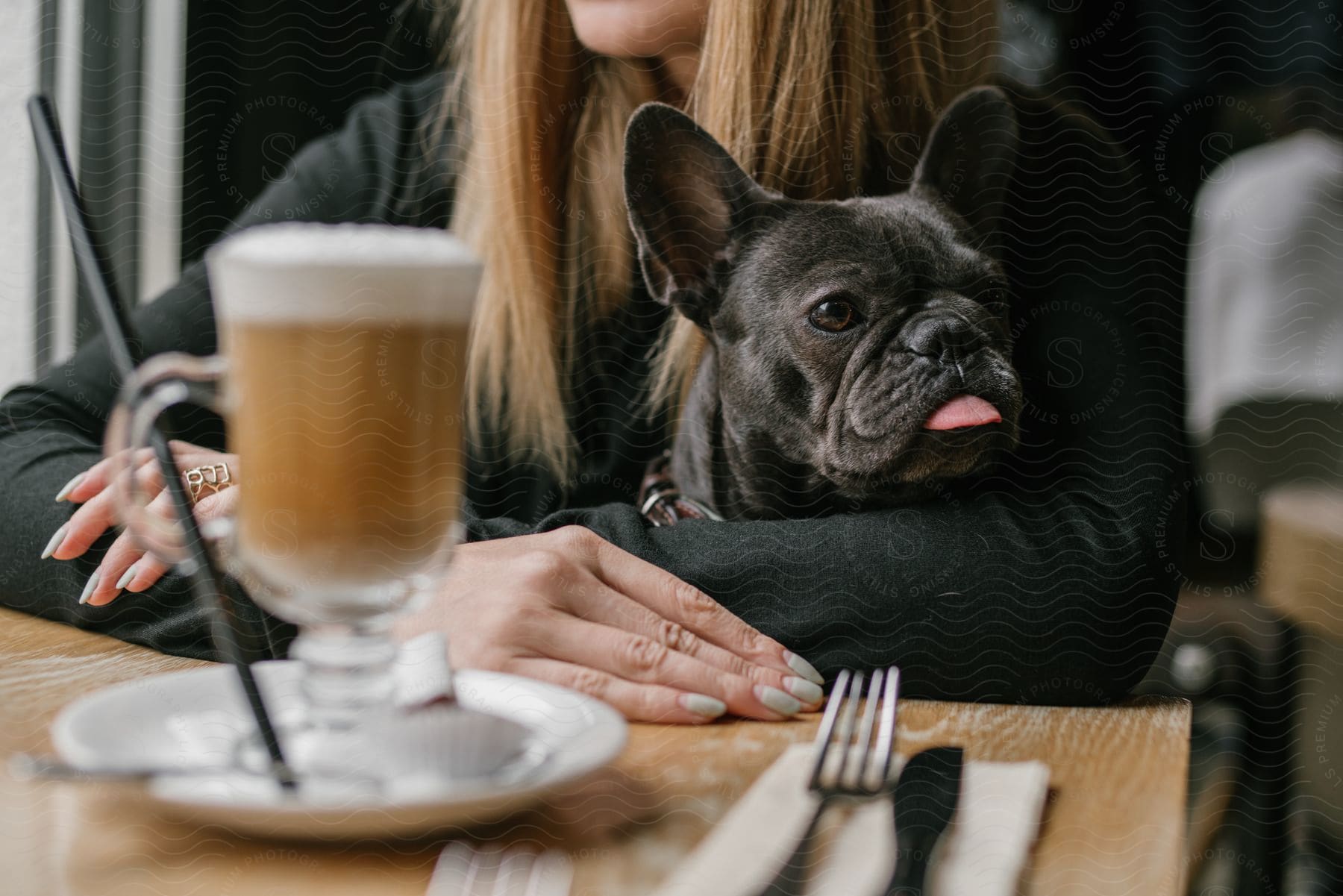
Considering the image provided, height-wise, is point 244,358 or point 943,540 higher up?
point 244,358

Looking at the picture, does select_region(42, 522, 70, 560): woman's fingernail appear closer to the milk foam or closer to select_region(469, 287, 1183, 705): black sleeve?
select_region(469, 287, 1183, 705): black sleeve

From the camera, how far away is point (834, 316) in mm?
571

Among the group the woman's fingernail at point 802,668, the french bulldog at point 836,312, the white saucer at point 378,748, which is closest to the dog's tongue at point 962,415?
the french bulldog at point 836,312

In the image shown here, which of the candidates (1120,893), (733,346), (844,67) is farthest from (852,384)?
(1120,893)

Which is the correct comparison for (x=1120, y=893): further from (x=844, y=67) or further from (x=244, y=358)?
(x=844, y=67)

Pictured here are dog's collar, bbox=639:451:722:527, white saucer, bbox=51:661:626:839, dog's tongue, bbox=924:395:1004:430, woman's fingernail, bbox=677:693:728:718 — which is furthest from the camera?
dog's collar, bbox=639:451:722:527

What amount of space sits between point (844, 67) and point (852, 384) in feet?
0.67

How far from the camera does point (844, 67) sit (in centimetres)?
64

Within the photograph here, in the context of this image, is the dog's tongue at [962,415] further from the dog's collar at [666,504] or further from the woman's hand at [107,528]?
the woman's hand at [107,528]

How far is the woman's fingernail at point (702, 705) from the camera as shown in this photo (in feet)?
1.37

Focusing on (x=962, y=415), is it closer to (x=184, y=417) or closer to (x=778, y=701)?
(x=778, y=701)

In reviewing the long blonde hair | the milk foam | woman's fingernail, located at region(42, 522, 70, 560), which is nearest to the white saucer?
the milk foam

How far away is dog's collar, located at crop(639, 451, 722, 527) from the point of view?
623 millimetres

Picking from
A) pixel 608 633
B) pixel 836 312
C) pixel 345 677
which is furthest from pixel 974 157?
pixel 345 677
